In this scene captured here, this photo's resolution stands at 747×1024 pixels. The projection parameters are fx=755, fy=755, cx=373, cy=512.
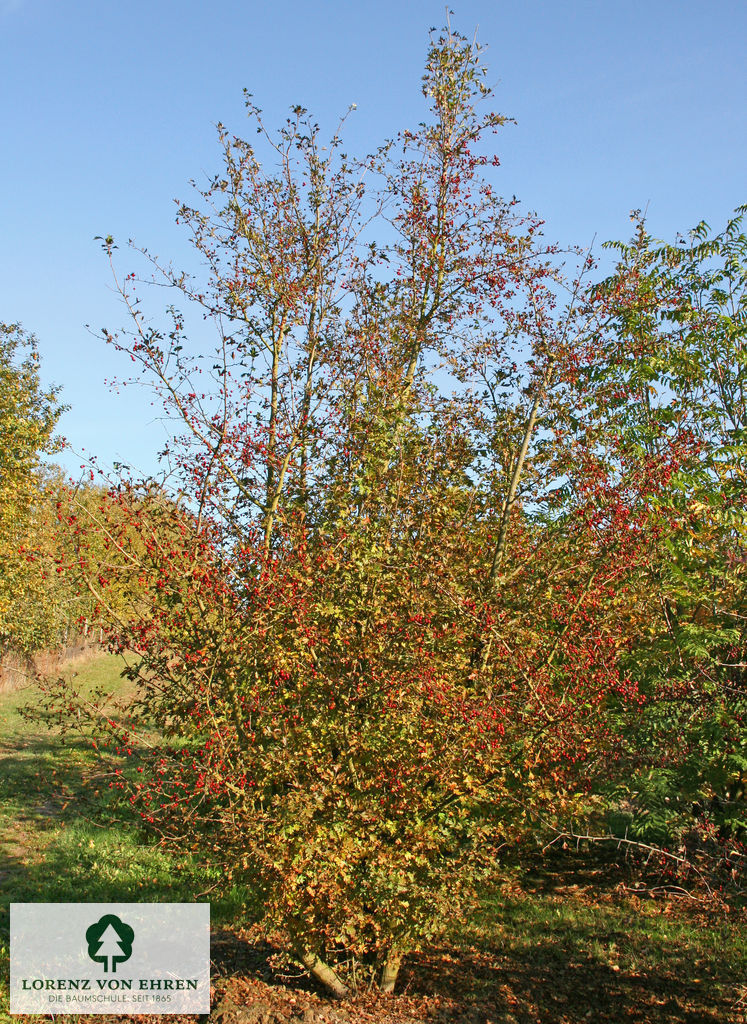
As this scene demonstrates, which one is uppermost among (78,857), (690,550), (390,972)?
(690,550)

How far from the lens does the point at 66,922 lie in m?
7.81

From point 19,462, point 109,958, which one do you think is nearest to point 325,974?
point 109,958

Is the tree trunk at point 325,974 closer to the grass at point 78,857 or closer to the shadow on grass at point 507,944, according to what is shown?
the shadow on grass at point 507,944

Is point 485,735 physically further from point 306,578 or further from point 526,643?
point 306,578

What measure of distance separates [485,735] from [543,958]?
319 centimetres

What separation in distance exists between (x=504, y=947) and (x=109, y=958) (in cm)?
391

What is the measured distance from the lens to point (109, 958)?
7.17 metres

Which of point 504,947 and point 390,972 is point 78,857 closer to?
point 390,972

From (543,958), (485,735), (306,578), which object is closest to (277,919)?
(485,735)

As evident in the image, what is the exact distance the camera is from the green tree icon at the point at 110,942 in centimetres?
714

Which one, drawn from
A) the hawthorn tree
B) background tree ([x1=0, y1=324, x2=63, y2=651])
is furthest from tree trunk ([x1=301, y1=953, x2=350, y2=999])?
background tree ([x1=0, y1=324, x2=63, y2=651])

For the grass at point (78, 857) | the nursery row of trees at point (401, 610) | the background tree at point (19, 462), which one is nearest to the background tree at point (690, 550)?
the nursery row of trees at point (401, 610)

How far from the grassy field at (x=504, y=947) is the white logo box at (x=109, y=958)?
0.61ft

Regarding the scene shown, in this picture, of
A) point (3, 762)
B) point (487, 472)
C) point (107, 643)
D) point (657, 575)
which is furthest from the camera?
point (3, 762)
